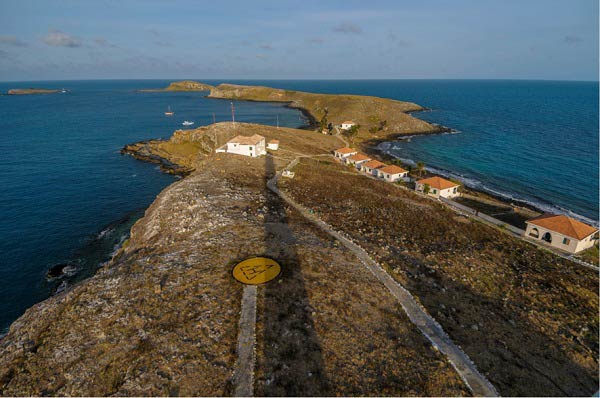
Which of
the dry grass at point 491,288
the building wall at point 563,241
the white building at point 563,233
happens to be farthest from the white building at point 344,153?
the building wall at point 563,241

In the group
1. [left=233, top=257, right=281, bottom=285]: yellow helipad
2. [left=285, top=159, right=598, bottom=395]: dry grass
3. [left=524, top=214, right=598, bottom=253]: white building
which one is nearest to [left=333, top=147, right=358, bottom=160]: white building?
[left=285, top=159, right=598, bottom=395]: dry grass

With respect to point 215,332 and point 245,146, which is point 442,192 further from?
point 215,332

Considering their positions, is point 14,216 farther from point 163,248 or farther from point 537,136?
point 537,136

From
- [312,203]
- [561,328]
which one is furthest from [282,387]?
[312,203]

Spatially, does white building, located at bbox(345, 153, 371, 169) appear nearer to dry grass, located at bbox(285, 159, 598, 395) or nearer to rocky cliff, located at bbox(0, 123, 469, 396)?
dry grass, located at bbox(285, 159, 598, 395)

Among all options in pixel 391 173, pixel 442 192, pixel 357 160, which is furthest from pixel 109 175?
pixel 442 192
